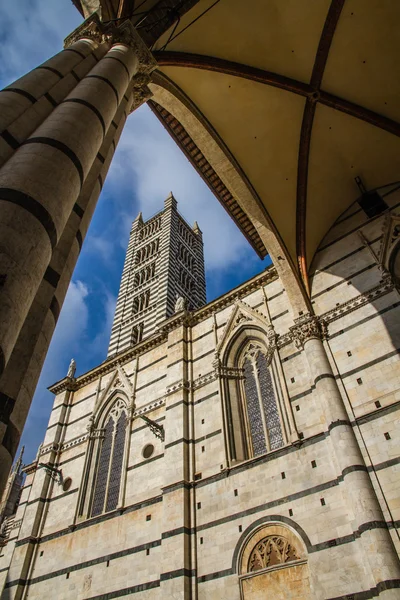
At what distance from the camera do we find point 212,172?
14.4m

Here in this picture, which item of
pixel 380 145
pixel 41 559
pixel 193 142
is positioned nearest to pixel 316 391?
pixel 380 145

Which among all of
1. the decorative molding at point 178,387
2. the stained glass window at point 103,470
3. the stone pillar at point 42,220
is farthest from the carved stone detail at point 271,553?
the stone pillar at point 42,220

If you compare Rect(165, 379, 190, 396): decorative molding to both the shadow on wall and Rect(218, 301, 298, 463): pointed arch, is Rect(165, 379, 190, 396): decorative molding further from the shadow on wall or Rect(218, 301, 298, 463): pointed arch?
the shadow on wall

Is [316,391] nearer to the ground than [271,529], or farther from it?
farther from it

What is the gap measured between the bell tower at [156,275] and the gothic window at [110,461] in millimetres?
9063

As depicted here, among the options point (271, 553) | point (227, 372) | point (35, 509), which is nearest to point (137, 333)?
point (35, 509)

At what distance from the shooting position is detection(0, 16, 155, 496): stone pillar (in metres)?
3.05

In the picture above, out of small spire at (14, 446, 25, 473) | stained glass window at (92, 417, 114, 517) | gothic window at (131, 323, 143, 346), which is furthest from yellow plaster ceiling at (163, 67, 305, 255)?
small spire at (14, 446, 25, 473)

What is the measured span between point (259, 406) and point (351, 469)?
3.64 meters

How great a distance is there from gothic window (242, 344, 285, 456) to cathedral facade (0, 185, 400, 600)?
0.04 meters

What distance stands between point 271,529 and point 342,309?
218 inches

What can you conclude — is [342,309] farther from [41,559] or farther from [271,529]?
[41,559]

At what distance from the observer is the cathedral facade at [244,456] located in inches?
324

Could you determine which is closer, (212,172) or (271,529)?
(271,529)
